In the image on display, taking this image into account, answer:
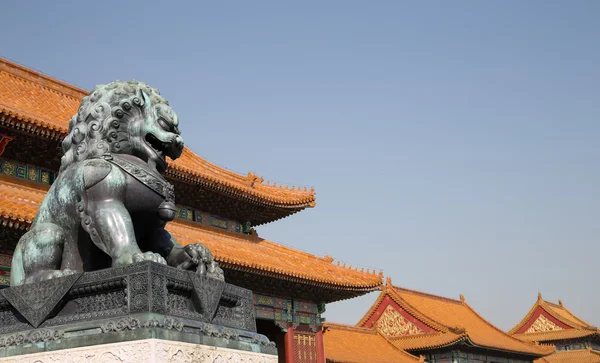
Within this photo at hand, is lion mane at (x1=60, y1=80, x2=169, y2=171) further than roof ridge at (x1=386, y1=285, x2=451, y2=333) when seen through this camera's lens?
No

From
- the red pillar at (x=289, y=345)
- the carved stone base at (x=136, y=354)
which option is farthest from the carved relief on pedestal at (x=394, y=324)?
the carved stone base at (x=136, y=354)

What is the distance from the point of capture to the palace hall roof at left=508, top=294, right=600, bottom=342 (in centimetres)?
4778

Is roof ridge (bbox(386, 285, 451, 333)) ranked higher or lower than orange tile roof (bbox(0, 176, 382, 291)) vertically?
higher

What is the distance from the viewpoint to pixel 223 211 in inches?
722

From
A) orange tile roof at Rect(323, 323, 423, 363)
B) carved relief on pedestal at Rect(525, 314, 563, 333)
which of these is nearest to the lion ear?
orange tile roof at Rect(323, 323, 423, 363)

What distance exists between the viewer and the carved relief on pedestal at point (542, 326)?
49.3m

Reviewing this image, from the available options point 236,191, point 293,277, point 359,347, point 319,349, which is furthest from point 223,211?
point 359,347

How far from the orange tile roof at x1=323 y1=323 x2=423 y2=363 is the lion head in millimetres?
21122

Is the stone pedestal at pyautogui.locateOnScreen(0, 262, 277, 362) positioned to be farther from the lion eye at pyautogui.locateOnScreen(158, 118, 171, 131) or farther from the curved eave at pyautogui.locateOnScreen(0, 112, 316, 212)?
the curved eave at pyautogui.locateOnScreen(0, 112, 316, 212)

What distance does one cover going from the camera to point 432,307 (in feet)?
125

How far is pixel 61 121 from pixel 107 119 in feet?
35.3

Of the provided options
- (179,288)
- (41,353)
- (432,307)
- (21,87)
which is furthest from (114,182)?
(432,307)

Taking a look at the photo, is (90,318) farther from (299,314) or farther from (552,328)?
(552,328)

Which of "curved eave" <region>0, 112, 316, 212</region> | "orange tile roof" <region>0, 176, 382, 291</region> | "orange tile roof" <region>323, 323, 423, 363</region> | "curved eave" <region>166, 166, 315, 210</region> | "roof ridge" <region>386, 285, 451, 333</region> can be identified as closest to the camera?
"orange tile roof" <region>0, 176, 382, 291</region>
